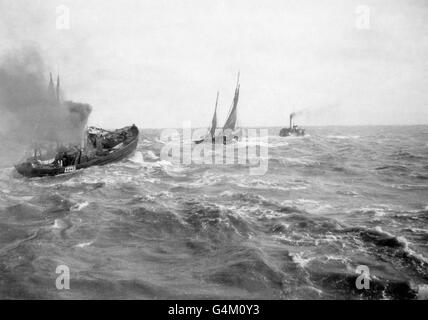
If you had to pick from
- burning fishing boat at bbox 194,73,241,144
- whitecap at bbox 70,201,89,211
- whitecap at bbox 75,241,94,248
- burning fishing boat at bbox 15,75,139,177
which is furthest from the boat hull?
burning fishing boat at bbox 194,73,241,144

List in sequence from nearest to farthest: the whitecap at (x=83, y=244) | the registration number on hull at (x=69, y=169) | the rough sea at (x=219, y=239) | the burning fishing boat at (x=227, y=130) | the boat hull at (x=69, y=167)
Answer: the rough sea at (x=219, y=239)
the whitecap at (x=83, y=244)
the boat hull at (x=69, y=167)
the registration number on hull at (x=69, y=169)
the burning fishing boat at (x=227, y=130)

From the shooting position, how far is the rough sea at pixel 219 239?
9.98 metres

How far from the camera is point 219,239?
46.7ft

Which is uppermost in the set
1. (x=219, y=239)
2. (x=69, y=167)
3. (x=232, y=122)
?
(x=232, y=122)

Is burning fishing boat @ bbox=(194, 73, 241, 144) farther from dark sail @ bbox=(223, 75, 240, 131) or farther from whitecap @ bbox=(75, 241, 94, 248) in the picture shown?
whitecap @ bbox=(75, 241, 94, 248)

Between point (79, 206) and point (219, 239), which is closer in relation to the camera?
point (219, 239)

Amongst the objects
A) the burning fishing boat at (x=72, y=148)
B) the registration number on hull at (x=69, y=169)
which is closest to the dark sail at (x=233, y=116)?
the burning fishing boat at (x=72, y=148)

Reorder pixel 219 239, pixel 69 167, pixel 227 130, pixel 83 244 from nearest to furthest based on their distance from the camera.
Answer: pixel 83 244, pixel 219 239, pixel 69 167, pixel 227 130

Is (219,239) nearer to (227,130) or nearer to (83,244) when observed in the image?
(83,244)

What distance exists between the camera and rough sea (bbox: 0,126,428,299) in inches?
393

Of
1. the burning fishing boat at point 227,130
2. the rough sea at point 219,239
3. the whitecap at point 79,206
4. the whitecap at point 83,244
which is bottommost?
the whitecap at point 79,206

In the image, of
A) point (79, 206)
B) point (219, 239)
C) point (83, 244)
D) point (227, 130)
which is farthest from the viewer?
point (227, 130)

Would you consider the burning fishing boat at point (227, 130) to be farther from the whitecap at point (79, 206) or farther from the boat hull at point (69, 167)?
the whitecap at point (79, 206)

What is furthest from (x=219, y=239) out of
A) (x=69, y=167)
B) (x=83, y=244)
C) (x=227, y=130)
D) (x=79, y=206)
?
(x=227, y=130)
